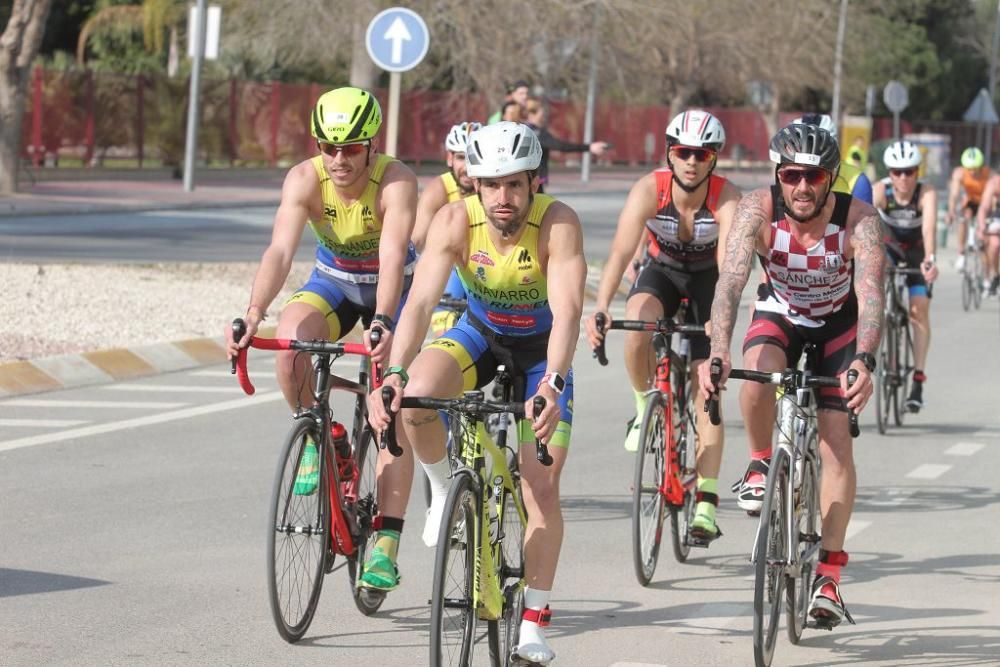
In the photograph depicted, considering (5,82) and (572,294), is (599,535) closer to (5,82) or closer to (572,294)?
(572,294)

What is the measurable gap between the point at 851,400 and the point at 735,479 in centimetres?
404

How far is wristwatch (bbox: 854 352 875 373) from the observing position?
6605 millimetres

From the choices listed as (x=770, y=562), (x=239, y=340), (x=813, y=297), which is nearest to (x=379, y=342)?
(x=239, y=340)

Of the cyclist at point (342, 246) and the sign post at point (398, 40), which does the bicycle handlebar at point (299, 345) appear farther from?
the sign post at point (398, 40)

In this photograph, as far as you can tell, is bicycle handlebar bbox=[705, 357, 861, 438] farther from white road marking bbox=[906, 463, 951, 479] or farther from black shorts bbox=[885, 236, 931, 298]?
black shorts bbox=[885, 236, 931, 298]

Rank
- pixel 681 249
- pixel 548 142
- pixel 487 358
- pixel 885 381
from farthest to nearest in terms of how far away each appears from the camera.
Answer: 1. pixel 885 381
2. pixel 548 142
3. pixel 681 249
4. pixel 487 358

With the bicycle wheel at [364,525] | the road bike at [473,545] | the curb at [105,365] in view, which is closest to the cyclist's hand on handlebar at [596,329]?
the bicycle wheel at [364,525]

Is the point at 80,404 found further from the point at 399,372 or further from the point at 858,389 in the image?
the point at 858,389

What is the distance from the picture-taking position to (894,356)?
1316 cm

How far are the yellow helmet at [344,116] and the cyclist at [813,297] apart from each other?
57.8 inches

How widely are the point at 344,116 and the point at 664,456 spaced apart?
2.23 m

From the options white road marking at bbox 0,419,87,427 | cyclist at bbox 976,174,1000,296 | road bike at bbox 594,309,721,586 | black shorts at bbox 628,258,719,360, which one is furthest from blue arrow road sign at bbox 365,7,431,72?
road bike at bbox 594,309,721,586

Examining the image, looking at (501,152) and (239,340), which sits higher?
(501,152)

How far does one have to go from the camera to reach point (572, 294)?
20.5 feet
